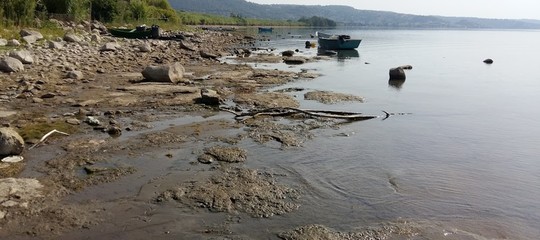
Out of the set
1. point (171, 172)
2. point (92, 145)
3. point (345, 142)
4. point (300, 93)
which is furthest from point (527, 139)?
point (92, 145)

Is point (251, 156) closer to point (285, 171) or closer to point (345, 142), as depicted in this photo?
point (285, 171)

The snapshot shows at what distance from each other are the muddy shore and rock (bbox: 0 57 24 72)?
29 cm

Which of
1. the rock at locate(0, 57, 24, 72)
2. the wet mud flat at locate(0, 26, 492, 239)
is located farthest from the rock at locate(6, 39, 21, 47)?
the wet mud flat at locate(0, 26, 492, 239)

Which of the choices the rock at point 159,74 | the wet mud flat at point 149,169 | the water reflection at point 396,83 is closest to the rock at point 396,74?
the water reflection at point 396,83

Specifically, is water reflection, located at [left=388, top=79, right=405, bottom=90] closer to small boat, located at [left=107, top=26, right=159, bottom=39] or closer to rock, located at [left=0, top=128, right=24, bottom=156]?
rock, located at [left=0, top=128, right=24, bottom=156]

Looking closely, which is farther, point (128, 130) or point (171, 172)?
point (128, 130)

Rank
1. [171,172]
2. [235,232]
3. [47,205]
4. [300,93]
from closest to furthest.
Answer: [235,232], [47,205], [171,172], [300,93]

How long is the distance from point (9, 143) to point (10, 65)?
33.0 feet

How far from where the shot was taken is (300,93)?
68.0ft

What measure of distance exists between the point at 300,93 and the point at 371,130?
6.49 meters

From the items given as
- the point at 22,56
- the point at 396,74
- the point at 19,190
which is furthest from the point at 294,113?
the point at 396,74

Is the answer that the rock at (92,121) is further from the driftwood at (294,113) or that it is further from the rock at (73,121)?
the driftwood at (294,113)

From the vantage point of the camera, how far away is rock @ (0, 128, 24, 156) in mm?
9523

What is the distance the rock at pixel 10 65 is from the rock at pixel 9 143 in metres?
9.71
